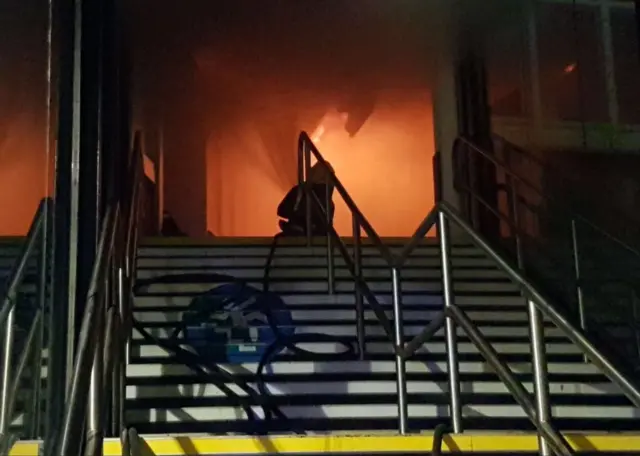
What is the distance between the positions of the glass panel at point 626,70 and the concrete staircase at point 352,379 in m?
1.89

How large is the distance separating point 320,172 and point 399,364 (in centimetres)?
205

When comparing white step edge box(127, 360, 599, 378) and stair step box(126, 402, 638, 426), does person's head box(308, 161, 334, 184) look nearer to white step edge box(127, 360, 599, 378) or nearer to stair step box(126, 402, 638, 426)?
white step edge box(127, 360, 599, 378)

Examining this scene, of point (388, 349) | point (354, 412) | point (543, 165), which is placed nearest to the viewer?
point (354, 412)

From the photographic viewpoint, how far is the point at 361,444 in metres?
2.56

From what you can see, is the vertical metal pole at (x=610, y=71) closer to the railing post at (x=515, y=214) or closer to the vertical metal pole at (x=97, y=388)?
the railing post at (x=515, y=214)

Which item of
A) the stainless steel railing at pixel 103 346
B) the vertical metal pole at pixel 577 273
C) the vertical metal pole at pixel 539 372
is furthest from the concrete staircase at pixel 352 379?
the vertical metal pole at pixel 539 372

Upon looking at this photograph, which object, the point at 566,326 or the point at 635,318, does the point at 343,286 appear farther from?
the point at 566,326

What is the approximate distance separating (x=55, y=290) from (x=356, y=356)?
1424mm

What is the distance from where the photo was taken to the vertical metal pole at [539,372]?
220 cm

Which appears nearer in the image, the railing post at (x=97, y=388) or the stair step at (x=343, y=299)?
the railing post at (x=97, y=388)

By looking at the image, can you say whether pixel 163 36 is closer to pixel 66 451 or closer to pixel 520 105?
pixel 520 105

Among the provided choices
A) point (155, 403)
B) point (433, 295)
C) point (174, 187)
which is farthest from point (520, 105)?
point (155, 403)

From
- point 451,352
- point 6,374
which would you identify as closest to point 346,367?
point 451,352

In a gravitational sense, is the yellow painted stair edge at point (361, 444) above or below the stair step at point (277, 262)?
below
